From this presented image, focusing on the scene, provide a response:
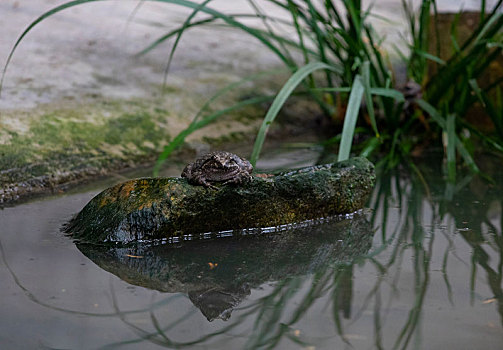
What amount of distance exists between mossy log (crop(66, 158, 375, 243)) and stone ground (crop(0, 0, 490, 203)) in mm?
679

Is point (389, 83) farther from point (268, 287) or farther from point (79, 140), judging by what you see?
point (268, 287)

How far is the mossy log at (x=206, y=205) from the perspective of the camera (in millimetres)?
2176

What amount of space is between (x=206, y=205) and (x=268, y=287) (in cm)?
53

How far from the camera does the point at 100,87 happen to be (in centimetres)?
371

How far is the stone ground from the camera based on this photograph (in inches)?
117

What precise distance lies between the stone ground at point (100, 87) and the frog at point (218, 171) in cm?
92

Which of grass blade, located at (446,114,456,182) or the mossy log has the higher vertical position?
grass blade, located at (446,114,456,182)

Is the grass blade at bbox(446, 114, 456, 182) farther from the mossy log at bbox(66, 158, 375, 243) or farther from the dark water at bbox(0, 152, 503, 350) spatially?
the mossy log at bbox(66, 158, 375, 243)

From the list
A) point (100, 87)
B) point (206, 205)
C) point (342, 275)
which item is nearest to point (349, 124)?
point (206, 205)

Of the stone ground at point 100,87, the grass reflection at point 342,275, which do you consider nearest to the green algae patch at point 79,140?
the stone ground at point 100,87

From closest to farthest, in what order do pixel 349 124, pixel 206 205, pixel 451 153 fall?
pixel 206 205
pixel 349 124
pixel 451 153

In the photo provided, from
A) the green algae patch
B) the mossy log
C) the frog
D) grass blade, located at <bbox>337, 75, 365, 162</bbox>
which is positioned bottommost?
→ the green algae patch

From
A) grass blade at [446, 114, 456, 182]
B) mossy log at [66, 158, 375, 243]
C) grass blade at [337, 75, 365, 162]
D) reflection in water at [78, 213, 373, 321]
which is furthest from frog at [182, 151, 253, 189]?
grass blade at [446, 114, 456, 182]

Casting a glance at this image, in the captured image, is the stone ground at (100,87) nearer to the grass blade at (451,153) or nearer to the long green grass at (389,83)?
the long green grass at (389,83)
